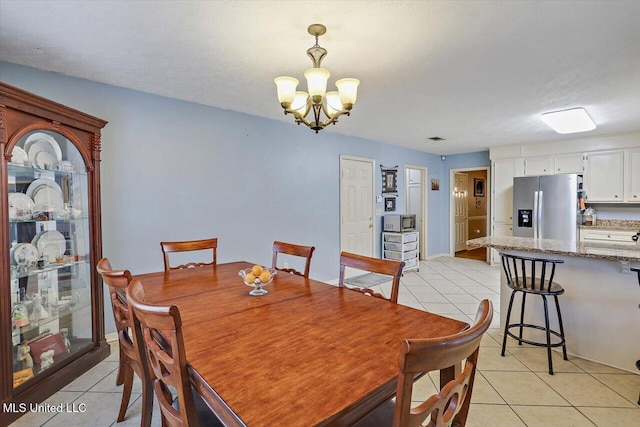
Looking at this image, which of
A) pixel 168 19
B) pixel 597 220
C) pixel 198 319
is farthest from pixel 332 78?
pixel 597 220

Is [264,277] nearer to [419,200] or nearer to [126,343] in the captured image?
[126,343]

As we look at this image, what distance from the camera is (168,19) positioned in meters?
1.79

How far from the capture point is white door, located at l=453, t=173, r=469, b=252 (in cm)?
728

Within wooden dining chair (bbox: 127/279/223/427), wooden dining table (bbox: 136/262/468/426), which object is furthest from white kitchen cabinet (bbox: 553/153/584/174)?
wooden dining chair (bbox: 127/279/223/427)

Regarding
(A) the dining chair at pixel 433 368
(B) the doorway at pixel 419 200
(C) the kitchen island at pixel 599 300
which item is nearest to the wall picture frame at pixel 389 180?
(B) the doorway at pixel 419 200

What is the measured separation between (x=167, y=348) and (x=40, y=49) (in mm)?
2299

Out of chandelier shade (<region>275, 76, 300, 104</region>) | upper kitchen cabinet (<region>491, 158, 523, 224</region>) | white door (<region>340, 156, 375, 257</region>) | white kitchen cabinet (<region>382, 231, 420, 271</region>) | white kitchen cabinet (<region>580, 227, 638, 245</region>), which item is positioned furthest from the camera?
upper kitchen cabinet (<region>491, 158, 523, 224</region>)

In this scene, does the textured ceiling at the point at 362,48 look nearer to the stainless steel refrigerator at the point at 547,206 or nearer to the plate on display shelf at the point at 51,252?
the plate on display shelf at the point at 51,252

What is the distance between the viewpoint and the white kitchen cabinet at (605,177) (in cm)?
482

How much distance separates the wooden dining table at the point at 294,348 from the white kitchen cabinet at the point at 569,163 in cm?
543

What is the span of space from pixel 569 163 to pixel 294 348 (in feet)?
20.1

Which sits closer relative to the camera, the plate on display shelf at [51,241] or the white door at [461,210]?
the plate on display shelf at [51,241]

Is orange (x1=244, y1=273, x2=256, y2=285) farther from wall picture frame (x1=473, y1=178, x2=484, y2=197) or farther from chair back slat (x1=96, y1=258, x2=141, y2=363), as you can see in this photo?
wall picture frame (x1=473, y1=178, x2=484, y2=197)

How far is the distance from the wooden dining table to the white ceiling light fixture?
362 cm
